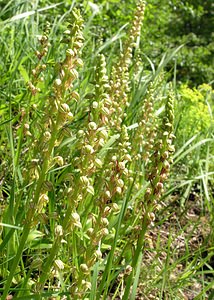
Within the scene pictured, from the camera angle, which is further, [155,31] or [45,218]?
[155,31]

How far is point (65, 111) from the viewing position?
69.6 inches

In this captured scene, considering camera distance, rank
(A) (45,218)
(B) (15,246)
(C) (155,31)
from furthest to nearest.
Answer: (C) (155,31) < (B) (15,246) < (A) (45,218)

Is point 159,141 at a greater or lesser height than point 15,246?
greater

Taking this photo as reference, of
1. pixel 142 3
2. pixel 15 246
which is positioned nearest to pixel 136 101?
pixel 142 3

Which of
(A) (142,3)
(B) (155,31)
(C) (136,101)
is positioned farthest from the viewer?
(B) (155,31)

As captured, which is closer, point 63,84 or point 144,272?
point 63,84

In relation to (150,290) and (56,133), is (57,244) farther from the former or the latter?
(150,290)

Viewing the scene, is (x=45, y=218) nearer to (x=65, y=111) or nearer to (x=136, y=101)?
(x=65, y=111)

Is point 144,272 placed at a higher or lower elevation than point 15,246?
lower

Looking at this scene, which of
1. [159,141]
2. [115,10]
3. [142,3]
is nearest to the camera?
[159,141]

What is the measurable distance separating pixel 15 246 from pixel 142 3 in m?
1.98

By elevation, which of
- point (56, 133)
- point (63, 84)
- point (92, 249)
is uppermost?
point (63, 84)

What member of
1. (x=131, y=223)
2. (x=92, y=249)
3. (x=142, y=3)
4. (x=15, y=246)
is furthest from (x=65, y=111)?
(x=142, y=3)

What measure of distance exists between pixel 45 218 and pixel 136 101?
2.37 metres
